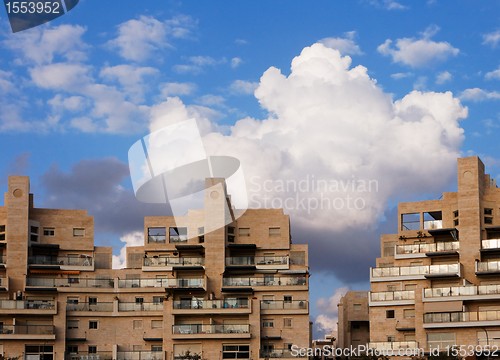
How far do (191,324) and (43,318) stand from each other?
52.9 feet

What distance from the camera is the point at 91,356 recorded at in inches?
5217

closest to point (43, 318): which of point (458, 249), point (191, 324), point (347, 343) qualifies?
point (191, 324)

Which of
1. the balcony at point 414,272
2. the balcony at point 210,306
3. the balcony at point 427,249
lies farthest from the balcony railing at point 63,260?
the balcony at point 427,249

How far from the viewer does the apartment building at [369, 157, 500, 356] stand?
12575 centimetres

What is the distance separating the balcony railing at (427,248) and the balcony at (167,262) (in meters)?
22.4

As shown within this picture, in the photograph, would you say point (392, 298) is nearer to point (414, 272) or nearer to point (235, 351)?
point (414, 272)

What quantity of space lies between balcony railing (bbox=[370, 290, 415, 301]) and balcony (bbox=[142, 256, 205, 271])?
1994 cm

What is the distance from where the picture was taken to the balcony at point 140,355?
13150 centimetres

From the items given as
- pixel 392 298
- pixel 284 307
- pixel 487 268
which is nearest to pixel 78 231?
pixel 284 307

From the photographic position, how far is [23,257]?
5354 inches

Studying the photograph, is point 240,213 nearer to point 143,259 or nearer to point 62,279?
point 143,259

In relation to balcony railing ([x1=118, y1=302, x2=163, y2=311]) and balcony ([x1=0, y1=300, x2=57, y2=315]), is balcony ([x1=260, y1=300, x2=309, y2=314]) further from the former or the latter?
balcony ([x1=0, y1=300, x2=57, y2=315])

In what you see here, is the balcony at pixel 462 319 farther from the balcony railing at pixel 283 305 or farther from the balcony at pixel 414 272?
the balcony railing at pixel 283 305

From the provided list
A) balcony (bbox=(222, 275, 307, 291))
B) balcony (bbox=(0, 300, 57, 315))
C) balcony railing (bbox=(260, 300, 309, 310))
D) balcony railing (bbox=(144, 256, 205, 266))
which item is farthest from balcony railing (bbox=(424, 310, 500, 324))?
balcony (bbox=(0, 300, 57, 315))
